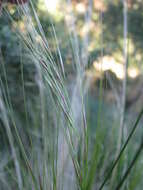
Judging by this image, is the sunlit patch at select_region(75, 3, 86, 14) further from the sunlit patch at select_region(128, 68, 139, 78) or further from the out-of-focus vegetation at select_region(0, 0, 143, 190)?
the sunlit patch at select_region(128, 68, 139, 78)

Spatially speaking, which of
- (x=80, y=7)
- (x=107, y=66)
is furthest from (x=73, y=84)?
(x=80, y=7)

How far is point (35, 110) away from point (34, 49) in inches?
29.1

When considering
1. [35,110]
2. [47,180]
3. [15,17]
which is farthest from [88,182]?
[35,110]

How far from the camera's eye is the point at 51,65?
1.54 ft

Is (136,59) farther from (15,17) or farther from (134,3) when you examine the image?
(15,17)

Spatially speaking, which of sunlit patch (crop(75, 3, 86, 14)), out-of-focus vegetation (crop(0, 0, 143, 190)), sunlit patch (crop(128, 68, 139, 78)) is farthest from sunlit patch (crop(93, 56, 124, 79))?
sunlit patch (crop(75, 3, 86, 14))

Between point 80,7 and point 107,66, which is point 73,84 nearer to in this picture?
point 107,66

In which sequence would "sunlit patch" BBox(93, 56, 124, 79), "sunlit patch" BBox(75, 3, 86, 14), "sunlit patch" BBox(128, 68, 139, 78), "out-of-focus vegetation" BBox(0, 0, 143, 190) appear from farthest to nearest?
"sunlit patch" BBox(128, 68, 139, 78), "sunlit patch" BBox(75, 3, 86, 14), "sunlit patch" BBox(93, 56, 124, 79), "out-of-focus vegetation" BBox(0, 0, 143, 190)

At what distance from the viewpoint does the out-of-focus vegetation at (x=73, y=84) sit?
51cm

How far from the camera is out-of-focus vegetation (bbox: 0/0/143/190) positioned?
1.68 feet

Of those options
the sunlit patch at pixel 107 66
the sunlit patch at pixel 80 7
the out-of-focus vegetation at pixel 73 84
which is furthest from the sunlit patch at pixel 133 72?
the sunlit patch at pixel 80 7

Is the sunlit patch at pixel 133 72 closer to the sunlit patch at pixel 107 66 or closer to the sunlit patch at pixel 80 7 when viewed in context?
the sunlit patch at pixel 107 66

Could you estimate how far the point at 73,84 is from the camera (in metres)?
1.16

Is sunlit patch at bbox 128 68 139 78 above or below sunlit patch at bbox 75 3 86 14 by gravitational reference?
below
